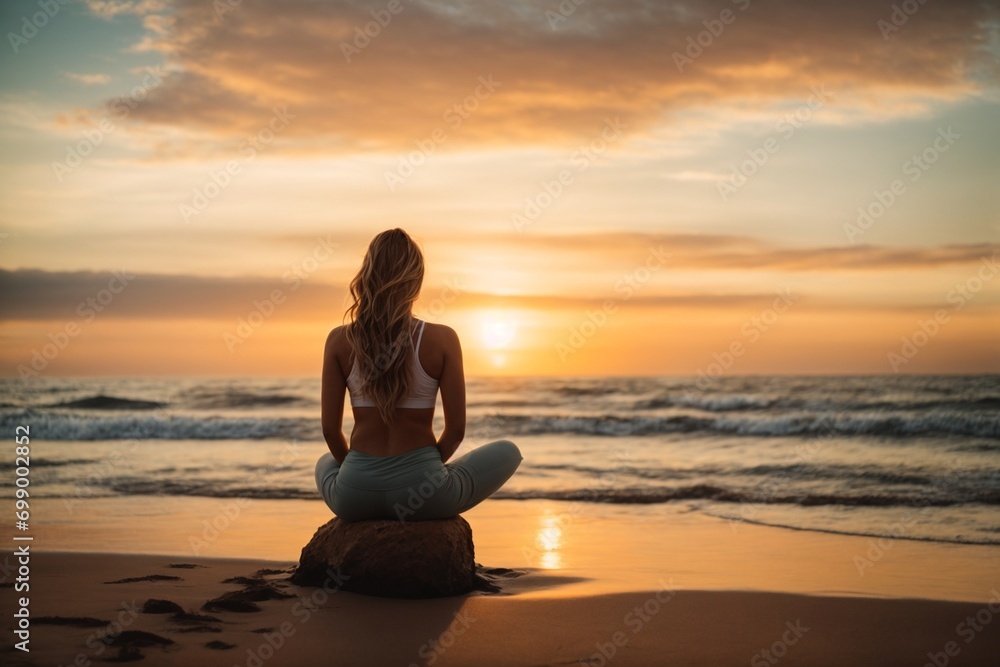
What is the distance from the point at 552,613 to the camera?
15.1ft

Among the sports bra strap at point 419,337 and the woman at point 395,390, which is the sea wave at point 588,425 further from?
the sports bra strap at point 419,337

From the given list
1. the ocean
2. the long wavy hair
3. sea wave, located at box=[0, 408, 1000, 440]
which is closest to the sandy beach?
the long wavy hair

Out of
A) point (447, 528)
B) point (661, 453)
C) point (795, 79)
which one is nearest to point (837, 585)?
point (447, 528)

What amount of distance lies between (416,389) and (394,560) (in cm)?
97

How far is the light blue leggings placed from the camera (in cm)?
477

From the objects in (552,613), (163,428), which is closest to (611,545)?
(552,613)

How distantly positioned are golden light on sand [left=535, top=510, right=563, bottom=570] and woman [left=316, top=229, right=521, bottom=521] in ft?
5.91

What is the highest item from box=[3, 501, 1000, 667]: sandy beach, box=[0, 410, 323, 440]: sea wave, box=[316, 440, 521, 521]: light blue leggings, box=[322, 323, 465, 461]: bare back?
box=[322, 323, 465, 461]: bare back

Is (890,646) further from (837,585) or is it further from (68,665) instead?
(68,665)

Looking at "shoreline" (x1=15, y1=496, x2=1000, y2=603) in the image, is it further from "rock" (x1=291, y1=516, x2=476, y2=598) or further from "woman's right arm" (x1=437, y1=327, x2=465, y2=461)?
"woman's right arm" (x1=437, y1=327, x2=465, y2=461)

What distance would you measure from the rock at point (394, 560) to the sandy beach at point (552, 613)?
0.08 m

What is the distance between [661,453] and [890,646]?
12.2 meters

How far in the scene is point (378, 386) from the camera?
4727mm

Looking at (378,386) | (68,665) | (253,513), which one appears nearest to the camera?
(68,665)
